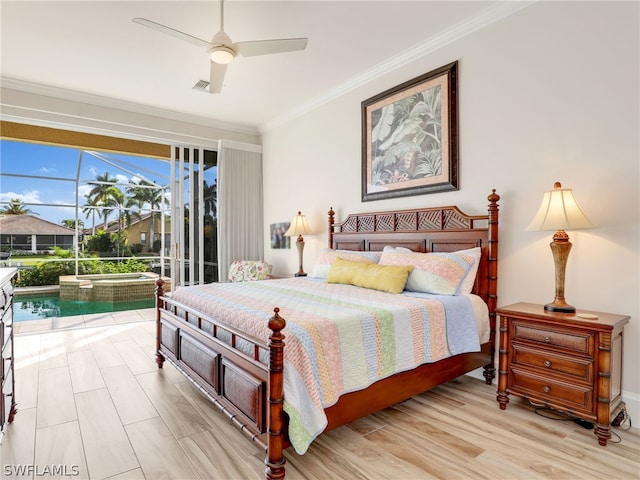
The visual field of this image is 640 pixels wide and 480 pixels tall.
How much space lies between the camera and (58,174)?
777cm

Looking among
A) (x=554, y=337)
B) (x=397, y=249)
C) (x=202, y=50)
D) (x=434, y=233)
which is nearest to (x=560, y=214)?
(x=554, y=337)

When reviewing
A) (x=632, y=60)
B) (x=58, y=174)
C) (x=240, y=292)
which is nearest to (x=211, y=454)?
(x=240, y=292)

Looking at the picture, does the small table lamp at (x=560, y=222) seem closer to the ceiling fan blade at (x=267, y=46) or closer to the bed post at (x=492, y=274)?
the bed post at (x=492, y=274)

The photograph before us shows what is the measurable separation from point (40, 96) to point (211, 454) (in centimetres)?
450

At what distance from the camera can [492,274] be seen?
9.42ft

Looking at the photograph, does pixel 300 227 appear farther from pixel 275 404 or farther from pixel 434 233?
pixel 275 404

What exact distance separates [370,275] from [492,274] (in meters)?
0.96

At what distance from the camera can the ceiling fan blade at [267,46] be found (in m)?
2.46

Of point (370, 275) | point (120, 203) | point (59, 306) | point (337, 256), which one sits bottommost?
point (59, 306)

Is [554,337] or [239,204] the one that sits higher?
[239,204]

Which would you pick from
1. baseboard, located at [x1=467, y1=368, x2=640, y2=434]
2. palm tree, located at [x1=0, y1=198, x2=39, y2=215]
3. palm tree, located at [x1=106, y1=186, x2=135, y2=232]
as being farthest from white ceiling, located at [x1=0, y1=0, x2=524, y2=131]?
palm tree, located at [x1=0, y1=198, x2=39, y2=215]

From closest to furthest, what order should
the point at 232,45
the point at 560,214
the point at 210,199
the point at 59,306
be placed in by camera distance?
the point at 560,214, the point at 232,45, the point at 210,199, the point at 59,306

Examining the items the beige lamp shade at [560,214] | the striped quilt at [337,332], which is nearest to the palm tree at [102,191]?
the striped quilt at [337,332]

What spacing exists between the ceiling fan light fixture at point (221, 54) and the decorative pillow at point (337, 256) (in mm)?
2017
